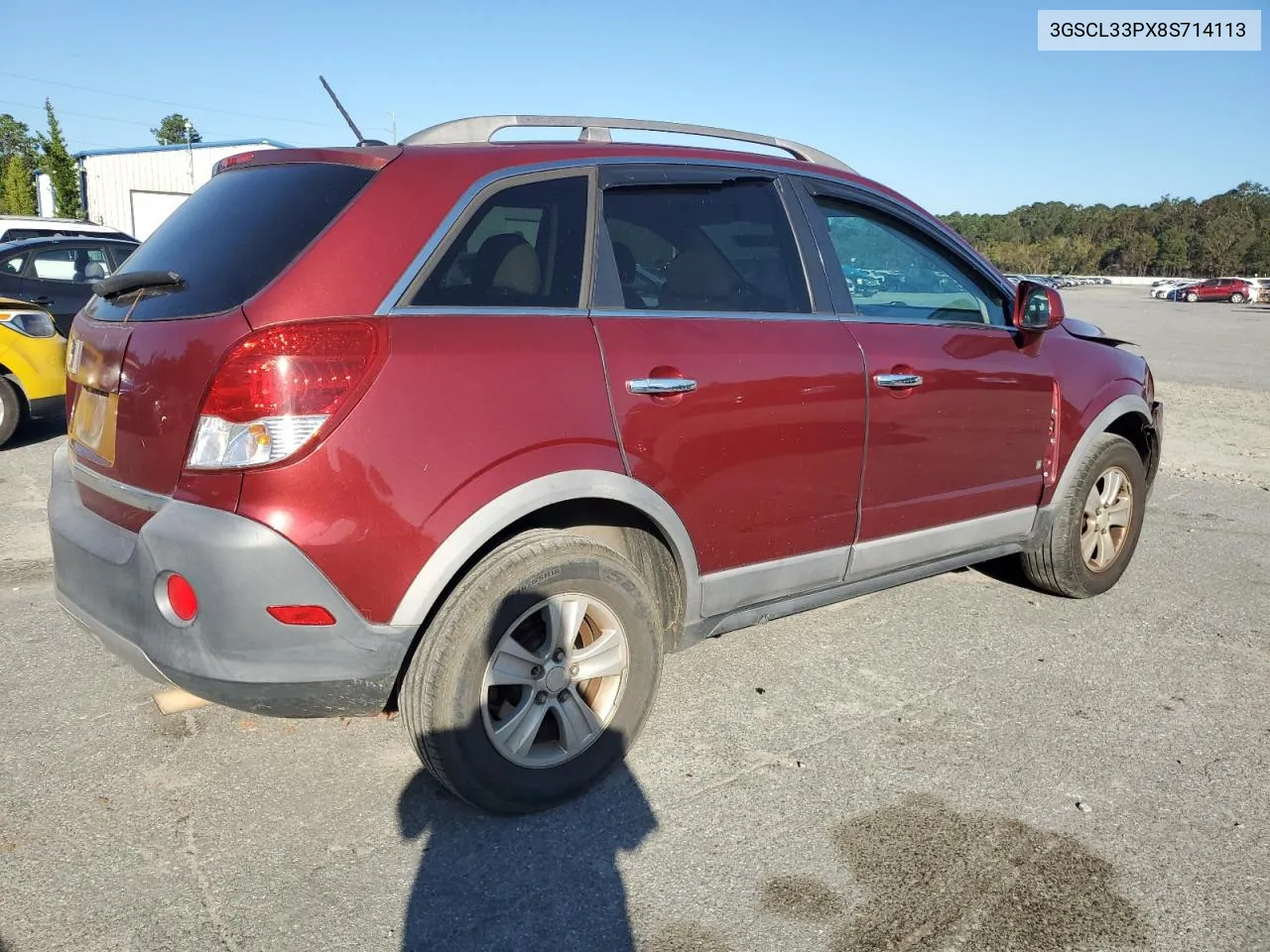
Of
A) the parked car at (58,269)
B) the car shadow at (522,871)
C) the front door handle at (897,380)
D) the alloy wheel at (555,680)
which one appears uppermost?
the parked car at (58,269)

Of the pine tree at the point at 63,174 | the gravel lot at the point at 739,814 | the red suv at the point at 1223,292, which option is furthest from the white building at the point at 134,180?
the red suv at the point at 1223,292

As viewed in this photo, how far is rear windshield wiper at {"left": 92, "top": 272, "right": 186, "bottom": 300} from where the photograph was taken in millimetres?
2680

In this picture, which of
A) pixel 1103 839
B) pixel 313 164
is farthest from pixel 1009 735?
pixel 313 164

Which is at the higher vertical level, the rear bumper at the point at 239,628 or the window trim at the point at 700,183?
the window trim at the point at 700,183

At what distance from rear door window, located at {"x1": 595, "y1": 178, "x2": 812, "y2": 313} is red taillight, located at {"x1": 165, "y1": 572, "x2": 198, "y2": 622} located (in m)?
1.34

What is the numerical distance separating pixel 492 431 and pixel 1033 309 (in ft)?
8.43

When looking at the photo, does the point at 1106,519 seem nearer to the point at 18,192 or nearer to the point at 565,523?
the point at 565,523

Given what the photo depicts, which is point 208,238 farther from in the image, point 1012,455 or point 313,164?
point 1012,455

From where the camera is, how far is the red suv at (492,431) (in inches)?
93.5

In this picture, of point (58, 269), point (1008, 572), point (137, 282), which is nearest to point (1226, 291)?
point (1008, 572)

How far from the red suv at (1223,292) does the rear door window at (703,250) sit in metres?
62.6

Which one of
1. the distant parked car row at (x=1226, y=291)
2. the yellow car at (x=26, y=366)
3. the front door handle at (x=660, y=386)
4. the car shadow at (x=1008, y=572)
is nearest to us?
the front door handle at (x=660, y=386)

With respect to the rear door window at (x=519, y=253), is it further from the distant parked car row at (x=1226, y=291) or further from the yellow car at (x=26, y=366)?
the distant parked car row at (x=1226, y=291)

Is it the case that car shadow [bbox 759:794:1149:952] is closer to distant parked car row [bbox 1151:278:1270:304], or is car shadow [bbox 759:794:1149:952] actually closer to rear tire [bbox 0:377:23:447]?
rear tire [bbox 0:377:23:447]
